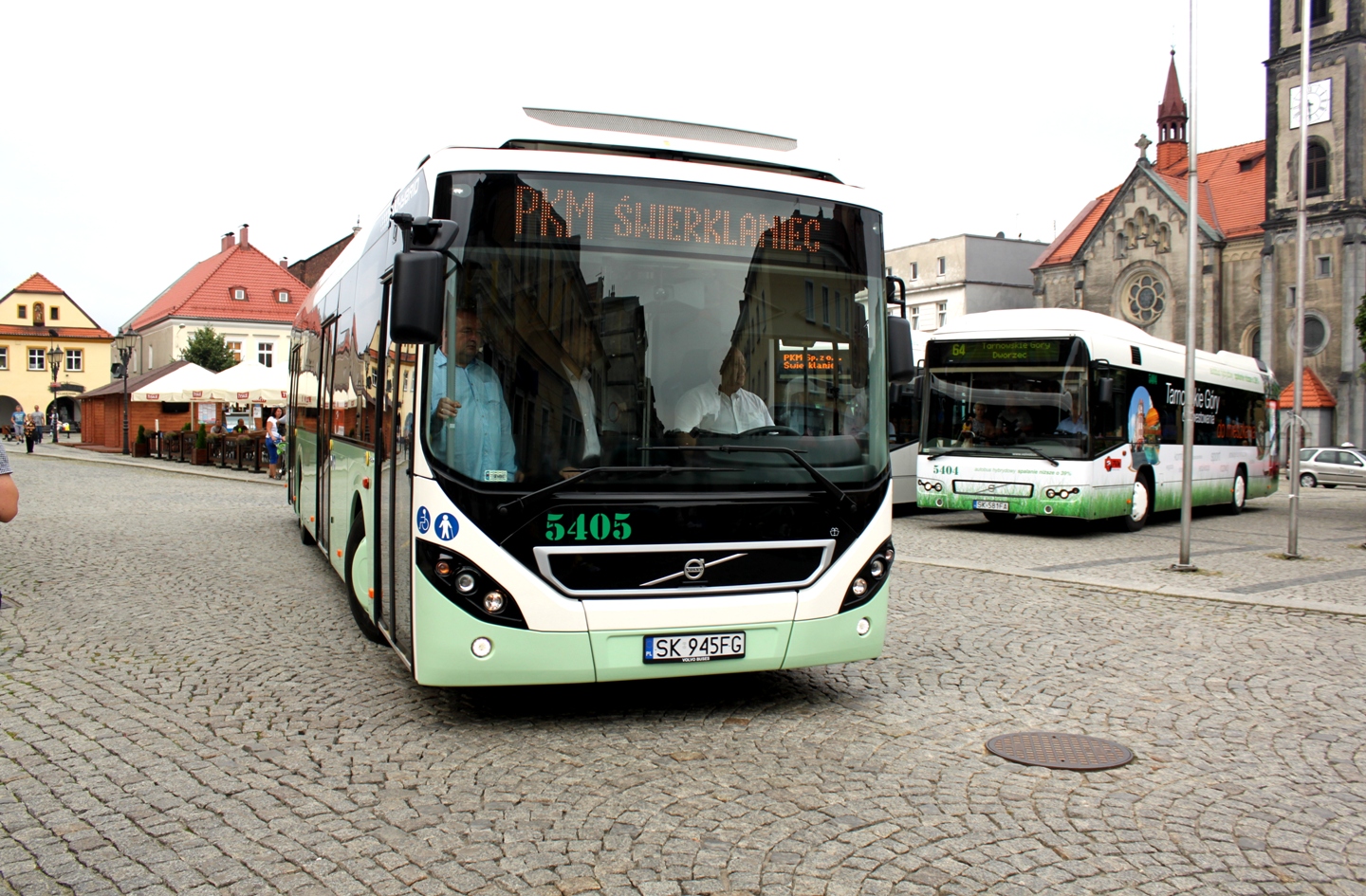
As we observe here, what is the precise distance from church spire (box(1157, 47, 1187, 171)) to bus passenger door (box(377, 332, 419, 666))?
76.9m

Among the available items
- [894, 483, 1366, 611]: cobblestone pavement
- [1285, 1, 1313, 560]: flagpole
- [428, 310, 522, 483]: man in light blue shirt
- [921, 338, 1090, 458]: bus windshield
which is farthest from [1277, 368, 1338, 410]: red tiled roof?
[428, 310, 522, 483]: man in light blue shirt

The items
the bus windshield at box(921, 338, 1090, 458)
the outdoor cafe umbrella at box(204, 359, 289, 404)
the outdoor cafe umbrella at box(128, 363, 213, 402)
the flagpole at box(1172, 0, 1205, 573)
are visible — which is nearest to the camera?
the flagpole at box(1172, 0, 1205, 573)

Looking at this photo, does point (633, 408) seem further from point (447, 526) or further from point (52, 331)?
point (52, 331)

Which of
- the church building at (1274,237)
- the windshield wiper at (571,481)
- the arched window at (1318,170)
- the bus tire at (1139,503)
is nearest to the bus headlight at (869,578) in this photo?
the windshield wiper at (571,481)

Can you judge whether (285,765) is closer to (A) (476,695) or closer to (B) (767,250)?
(A) (476,695)

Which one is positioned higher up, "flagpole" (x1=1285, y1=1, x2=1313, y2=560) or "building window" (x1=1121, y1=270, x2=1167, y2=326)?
"building window" (x1=1121, y1=270, x2=1167, y2=326)

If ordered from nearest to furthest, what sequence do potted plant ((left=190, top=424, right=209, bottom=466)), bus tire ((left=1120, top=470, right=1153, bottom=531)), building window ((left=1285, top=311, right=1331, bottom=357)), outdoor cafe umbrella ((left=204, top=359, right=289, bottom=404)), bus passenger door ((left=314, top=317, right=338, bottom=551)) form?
bus passenger door ((left=314, top=317, right=338, bottom=551)) → bus tire ((left=1120, top=470, right=1153, bottom=531)) → outdoor cafe umbrella ((left=204, top=359, right=289, bottom=404)) → potted plant ((left=190, top=424, right=209, bottom=466)) → building window ((left=1285, top=311, right=1331, bottom=357))

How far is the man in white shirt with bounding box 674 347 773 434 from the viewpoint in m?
5.55

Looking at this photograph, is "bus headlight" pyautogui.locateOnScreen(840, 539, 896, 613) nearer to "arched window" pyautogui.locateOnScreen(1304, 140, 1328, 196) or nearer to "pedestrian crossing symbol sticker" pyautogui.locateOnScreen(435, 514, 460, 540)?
"pedestrian crossing symbol sticker" pyautogui.locateOnScreen(435, 514, 460, 540)

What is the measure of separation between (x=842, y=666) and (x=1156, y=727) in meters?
1.97

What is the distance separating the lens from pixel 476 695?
6.42m

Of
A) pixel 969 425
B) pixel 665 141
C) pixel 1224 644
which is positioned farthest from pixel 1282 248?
pixel 665 141

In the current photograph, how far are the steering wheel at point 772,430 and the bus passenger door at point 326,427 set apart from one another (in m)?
4.76

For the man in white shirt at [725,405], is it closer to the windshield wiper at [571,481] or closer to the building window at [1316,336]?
the windshield wiper at [571,481]
